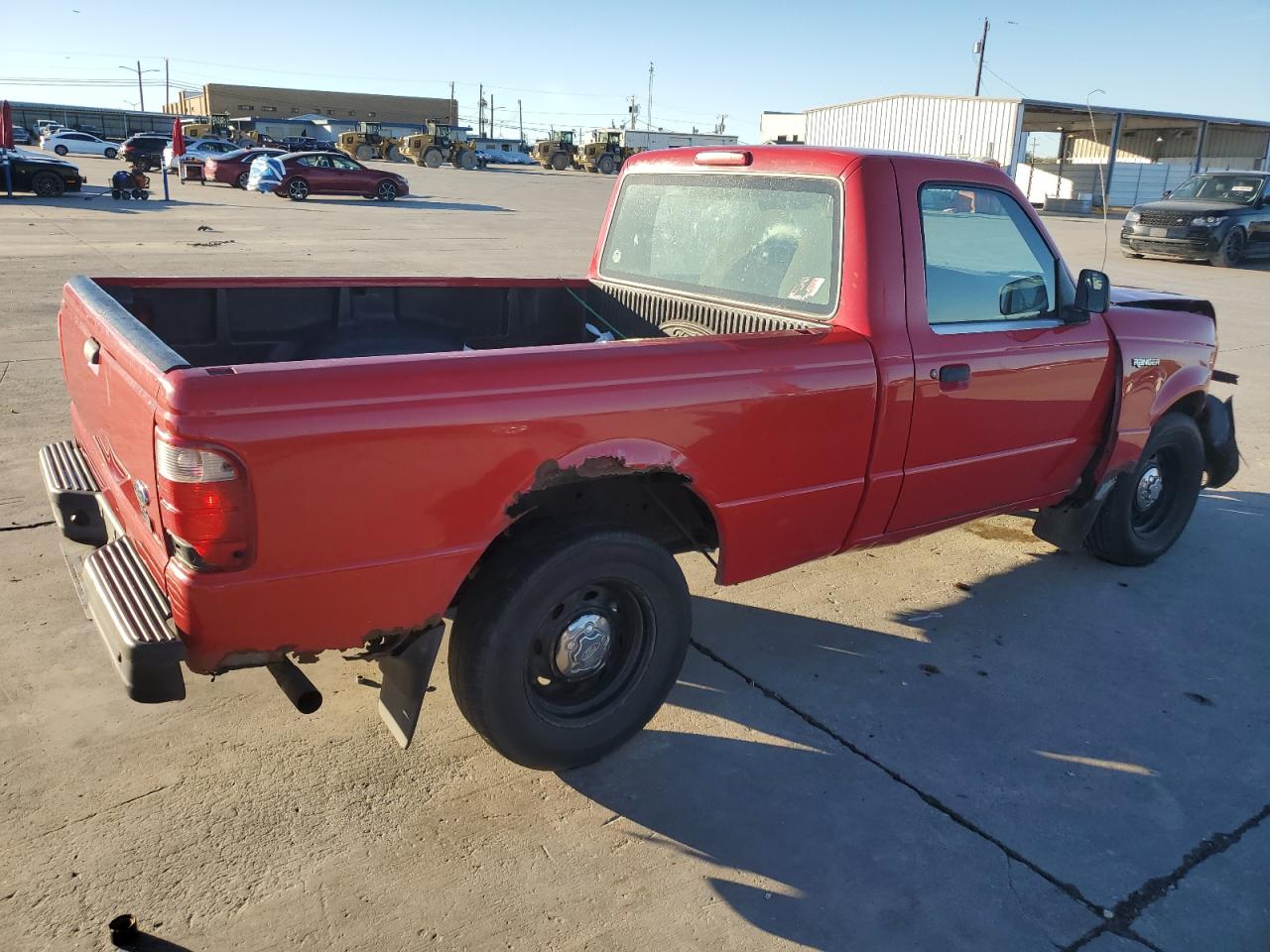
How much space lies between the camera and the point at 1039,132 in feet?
134

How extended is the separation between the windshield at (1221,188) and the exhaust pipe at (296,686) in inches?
913

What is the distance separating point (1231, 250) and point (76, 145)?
55894 mm

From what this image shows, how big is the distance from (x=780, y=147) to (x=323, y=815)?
2.99m

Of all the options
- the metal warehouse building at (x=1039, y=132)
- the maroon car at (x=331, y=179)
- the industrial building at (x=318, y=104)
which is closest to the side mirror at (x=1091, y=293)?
the maroon car at (x=331, y=179)

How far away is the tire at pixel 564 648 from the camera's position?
9.41 feet

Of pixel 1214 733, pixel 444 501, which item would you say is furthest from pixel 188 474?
pixel 1214 733

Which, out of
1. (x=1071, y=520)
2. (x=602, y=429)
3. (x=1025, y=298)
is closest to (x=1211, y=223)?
(x=1071, y=520)

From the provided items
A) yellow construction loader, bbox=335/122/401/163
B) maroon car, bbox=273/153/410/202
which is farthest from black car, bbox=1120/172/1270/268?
yellow construction loader, bbox=335/122/401/163

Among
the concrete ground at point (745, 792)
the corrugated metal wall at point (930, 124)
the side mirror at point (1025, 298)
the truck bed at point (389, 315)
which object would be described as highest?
the corrugated metal wall at point (930, 124)

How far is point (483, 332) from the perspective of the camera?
4.77m

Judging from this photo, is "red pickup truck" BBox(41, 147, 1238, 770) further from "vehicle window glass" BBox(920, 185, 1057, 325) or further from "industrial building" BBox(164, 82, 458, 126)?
"industrial building" BBox(164, 82, 458, 126)

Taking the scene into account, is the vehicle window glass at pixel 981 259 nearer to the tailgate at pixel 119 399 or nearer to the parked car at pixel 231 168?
the tailgate at pixel 119 399

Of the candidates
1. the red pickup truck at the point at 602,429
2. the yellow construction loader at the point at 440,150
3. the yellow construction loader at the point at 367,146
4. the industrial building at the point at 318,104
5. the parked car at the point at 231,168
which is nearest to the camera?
the red pickup truck at the point at 602,429

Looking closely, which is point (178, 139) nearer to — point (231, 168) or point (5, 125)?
point (231, 168)
